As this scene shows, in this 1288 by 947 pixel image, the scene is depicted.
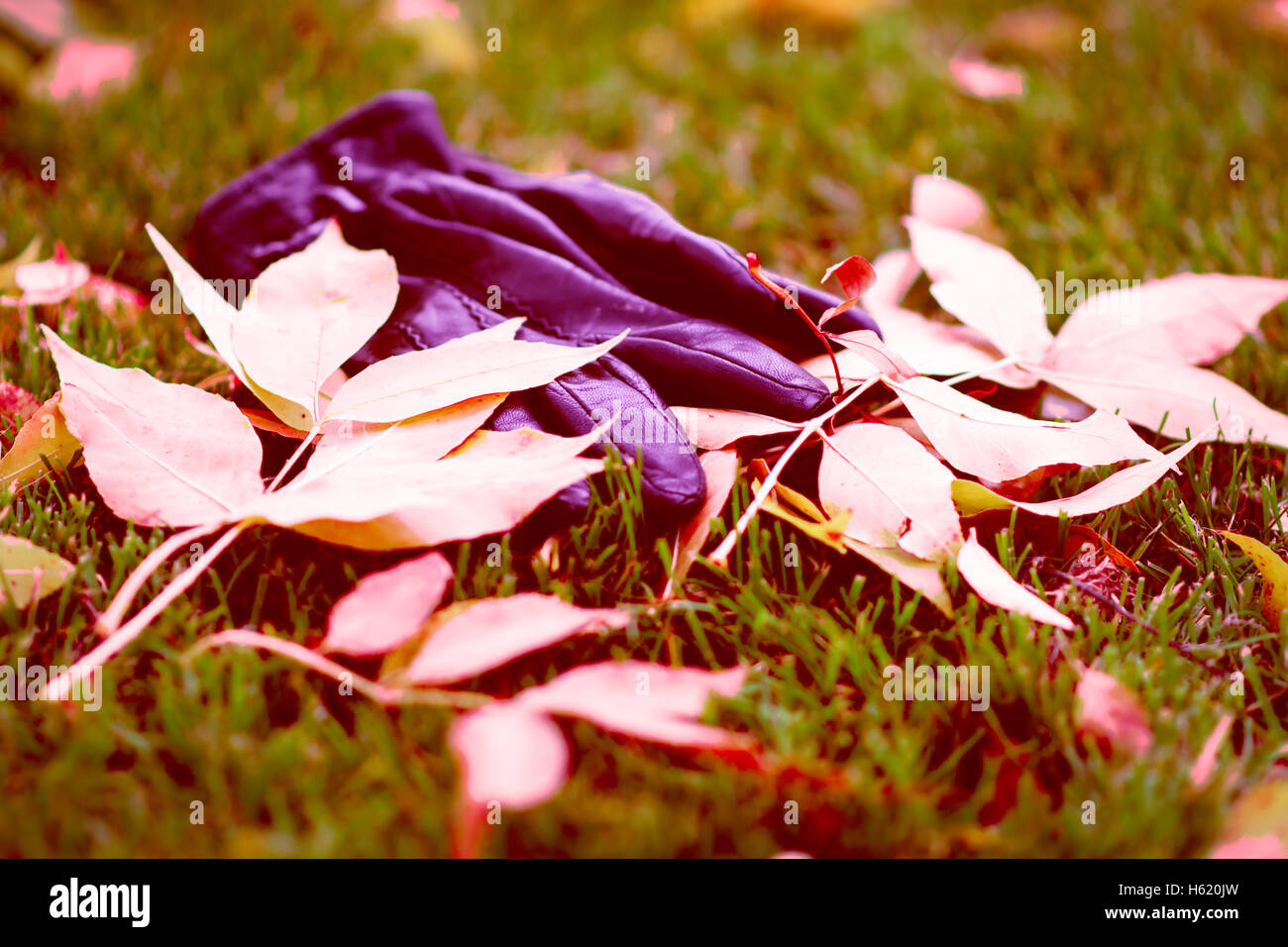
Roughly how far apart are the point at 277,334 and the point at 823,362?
27.1 inches

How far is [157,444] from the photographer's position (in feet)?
3.23

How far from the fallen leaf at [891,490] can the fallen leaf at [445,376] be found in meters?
0.30

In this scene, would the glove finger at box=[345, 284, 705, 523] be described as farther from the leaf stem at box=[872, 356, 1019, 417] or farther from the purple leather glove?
the leaf stem at box=[872, 356, 1019, 417]

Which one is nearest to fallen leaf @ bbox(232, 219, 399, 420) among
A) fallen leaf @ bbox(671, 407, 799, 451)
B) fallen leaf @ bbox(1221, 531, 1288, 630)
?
fallen leaf @ bbox(671, 407, 799, 451)

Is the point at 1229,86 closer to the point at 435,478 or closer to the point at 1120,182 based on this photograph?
the point at 1120,182

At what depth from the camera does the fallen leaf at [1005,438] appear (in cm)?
104

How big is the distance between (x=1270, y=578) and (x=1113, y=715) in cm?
33

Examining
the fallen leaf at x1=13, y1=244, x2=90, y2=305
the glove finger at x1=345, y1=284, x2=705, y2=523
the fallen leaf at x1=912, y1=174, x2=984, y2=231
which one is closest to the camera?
the glove finger at x1=345, y1=284, x2=705, y2=523

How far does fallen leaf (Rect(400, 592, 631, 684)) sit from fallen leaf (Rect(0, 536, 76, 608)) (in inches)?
16.4

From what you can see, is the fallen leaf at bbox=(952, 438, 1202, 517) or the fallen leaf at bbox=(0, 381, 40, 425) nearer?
the fallen leaf at bbox=(952, 438, 1202, 517)

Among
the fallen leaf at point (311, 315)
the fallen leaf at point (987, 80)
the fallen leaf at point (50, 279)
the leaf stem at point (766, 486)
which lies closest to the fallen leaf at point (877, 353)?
the leaf stem at point (766, 486)

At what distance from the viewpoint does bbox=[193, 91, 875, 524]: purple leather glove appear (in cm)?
111

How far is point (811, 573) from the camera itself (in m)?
1.08
